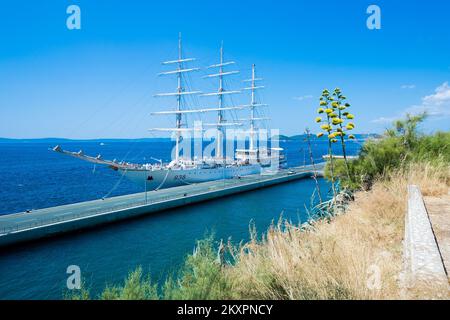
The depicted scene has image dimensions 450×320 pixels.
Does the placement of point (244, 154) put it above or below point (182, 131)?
below

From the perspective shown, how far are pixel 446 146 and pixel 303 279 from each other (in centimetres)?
1522

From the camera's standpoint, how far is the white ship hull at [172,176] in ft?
127

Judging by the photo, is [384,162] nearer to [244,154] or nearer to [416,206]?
[416,206]

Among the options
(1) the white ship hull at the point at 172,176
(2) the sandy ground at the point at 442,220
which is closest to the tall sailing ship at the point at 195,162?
(1) the white ship hull at the point at 172,176

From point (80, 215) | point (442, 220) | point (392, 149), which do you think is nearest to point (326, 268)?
point (442, 220)

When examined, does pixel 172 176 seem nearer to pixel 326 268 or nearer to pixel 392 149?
pixel 392 149

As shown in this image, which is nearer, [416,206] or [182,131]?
[416,206]

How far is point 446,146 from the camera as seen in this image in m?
15.1

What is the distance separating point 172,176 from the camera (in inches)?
1623

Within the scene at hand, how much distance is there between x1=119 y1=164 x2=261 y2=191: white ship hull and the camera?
38750 mm

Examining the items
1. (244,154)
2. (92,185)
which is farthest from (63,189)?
(244,154)

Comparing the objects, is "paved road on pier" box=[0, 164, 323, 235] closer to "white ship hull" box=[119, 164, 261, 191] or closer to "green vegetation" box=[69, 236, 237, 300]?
"white ship hull" box=[119, 164, 261, 191]

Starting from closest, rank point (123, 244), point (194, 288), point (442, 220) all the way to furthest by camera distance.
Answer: point (194, 288)
point (442, 220)
point (123, 244)

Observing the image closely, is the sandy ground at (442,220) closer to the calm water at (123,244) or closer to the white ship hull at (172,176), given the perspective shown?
the calm water at (123,244)
